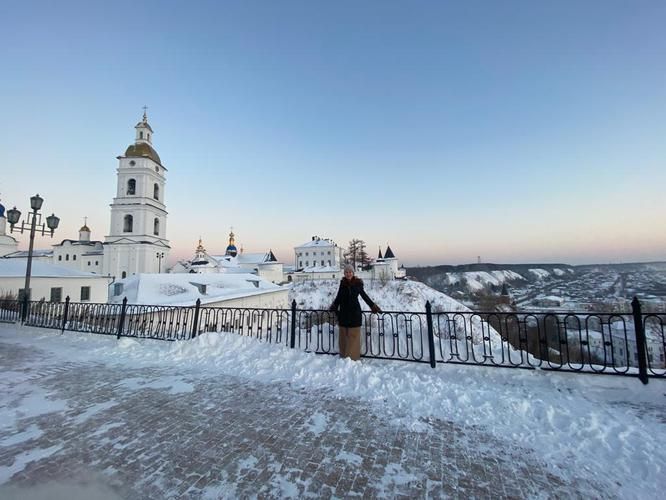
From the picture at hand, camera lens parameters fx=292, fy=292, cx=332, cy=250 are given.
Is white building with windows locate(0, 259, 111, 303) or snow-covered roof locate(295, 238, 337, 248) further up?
snow-covered roof locate(295, 238, 337, 248)

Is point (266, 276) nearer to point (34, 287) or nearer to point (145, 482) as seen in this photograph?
point (34, 287)

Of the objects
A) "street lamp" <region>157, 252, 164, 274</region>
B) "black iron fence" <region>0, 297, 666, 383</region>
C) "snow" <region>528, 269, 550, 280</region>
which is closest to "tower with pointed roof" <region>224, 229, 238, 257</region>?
"street lamp" <region>157, 252, 164, 274</region>

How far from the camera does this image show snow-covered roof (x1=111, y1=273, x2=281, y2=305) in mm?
22922

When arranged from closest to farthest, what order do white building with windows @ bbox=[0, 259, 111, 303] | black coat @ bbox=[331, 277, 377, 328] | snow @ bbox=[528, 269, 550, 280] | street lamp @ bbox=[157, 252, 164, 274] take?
1. black coat @ bbox=[331, 277, 377, 328]
2. white building with windows @ bbox=[0, 259, 111, 303]
3. street lamp @ bbox=[157, 252, 164, 274]
4. snow @ bbox=[528, 269, 550, 280]

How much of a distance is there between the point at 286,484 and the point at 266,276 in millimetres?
58120

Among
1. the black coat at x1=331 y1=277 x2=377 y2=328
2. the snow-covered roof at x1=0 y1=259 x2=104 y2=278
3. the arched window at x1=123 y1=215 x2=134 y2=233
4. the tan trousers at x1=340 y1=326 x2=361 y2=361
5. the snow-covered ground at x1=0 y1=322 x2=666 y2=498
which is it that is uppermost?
the arched window at x1=123 y1=215 x2=134 y2=233

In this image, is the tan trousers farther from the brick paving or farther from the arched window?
the arched window

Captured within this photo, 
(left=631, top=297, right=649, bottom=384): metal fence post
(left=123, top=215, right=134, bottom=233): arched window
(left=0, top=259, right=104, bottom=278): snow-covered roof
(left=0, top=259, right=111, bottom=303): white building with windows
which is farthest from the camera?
(left=123, top=215, right=134, bottom=233): arched window

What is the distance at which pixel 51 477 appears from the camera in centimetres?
274

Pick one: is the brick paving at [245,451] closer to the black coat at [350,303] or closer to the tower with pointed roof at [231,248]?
the black coat at [350,303]

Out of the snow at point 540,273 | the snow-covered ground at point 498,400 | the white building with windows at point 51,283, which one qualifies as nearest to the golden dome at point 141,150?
the white building with windows at point 51,283

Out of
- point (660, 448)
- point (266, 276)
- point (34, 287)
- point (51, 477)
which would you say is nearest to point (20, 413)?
point (51, 477)

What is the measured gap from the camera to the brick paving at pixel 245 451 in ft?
8.65

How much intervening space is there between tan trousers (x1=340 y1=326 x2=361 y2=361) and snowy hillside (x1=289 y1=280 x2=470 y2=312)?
139 feet
